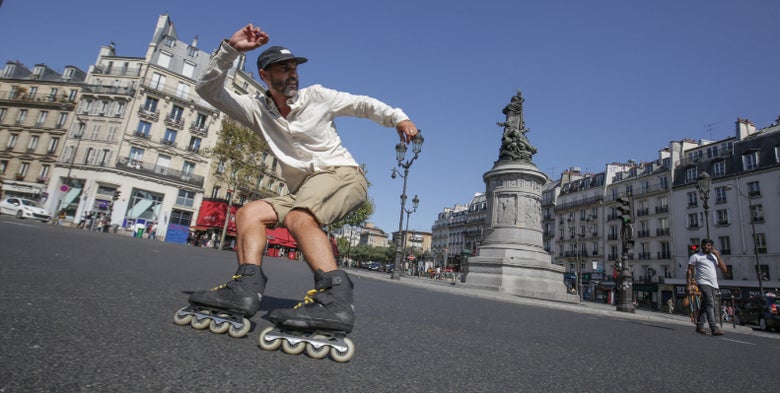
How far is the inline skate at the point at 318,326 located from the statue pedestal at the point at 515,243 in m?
13.0

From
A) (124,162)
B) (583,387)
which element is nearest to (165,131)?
(124,162)

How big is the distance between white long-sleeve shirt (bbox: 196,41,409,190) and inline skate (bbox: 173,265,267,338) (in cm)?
89

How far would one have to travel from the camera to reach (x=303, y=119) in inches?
104

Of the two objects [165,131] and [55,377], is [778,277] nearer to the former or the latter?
[55,377]

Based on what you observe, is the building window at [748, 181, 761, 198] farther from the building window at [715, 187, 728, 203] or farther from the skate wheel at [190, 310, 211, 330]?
the skate wheel at [190, 310, 211, 330]

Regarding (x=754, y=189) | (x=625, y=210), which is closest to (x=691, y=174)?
(x=754, y=189)

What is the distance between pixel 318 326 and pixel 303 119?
1.43 meters

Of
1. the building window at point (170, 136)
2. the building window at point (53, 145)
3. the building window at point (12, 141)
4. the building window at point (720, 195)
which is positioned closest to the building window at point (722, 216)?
the building window at point (720, 195)

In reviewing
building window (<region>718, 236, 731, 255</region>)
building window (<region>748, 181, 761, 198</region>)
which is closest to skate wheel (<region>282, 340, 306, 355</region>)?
building window (<region>718, 236, 731, 255</region>)

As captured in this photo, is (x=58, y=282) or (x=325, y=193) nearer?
(x=325, y=193)

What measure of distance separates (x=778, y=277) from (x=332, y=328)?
46.4 m

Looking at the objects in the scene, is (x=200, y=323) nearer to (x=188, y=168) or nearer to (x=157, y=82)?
(x=188, y=168)

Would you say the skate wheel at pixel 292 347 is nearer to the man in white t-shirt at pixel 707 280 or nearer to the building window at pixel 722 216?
the man in white t-shirt at pixel 707 280

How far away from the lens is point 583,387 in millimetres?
1922
